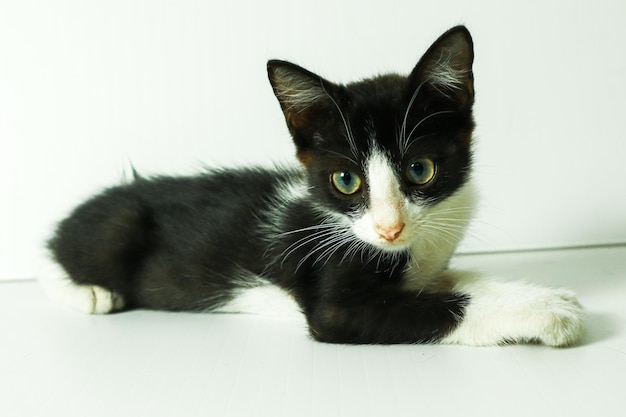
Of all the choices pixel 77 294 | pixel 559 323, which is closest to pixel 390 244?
pixel 559 323

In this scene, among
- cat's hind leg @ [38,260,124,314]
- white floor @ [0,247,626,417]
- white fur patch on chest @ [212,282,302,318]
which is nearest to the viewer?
white floor @ [0,247,626,417]

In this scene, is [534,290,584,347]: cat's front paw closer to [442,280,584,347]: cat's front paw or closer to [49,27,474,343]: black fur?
[442,280,584,347]: cat's front paw

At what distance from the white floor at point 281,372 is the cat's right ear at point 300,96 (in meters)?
0.53

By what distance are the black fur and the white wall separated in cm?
36

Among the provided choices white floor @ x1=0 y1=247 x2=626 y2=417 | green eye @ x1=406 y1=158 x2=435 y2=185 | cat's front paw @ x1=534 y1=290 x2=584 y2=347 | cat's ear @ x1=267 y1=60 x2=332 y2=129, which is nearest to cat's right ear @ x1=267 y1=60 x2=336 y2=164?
cat's ear @ x1=267 y1=60 x2=332 y2=129

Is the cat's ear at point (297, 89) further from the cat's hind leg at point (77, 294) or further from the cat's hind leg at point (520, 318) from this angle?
the cat's hind leg at point (77, 294)

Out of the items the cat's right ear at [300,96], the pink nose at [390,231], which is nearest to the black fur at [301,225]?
the cat's right ear at [300,96]

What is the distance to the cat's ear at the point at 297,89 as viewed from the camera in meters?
1.69

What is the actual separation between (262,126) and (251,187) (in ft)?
1.55

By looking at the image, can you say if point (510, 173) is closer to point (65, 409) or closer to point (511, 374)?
point (511, 374)

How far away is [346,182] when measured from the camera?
5.67 feet

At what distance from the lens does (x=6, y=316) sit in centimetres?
222

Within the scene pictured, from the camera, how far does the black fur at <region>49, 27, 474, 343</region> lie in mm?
1691

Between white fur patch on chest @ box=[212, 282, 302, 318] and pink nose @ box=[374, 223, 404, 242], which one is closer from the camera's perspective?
pink nose @ box=[374, 223, 404, 242]
